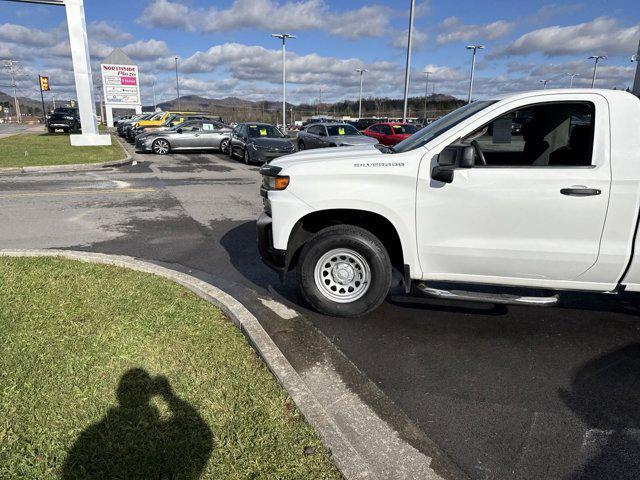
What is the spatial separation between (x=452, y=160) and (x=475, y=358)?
156cm

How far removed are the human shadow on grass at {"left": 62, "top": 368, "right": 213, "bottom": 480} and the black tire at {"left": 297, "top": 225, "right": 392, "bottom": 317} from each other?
1.65 m

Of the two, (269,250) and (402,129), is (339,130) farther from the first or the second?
(269,250)

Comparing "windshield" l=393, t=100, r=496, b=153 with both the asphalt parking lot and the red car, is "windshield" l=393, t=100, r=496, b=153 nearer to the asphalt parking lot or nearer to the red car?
the asphalt parking lot

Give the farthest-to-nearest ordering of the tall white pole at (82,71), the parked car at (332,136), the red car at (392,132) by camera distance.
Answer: the red car at (392,132) → the tall white pole at (82,71) → the parked car at (332,136)

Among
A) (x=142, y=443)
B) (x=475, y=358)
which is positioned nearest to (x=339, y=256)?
(x=475, y=358)

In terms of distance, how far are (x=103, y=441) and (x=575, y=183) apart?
3.59m

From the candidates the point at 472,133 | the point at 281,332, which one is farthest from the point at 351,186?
the point at 281,332

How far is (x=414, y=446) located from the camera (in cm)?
258

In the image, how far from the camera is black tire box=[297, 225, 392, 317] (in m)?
3.96

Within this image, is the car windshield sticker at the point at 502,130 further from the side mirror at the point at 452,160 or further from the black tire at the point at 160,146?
the black tire at the point at 160,146

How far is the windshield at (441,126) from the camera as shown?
3.85 metres

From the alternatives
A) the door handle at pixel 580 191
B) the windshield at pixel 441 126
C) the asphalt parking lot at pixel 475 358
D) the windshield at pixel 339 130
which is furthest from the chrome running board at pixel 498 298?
the windshield at pixel 339 130

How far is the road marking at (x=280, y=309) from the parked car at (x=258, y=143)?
11589 mm

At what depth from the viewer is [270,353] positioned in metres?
3.32
